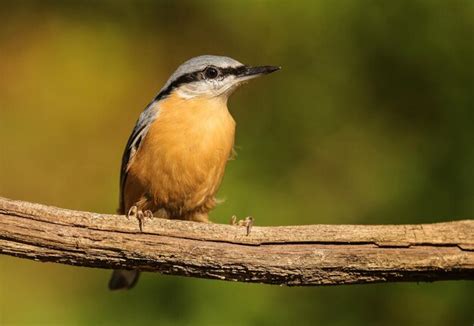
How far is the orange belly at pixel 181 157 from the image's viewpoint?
4562 mm

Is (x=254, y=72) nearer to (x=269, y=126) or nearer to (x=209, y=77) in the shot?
(x=209, y=77)

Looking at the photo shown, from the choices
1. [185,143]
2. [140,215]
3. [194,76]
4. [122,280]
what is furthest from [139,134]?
[122,280]

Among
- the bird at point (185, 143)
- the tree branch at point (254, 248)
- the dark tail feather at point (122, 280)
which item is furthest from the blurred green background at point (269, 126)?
the tree branch at point (254, 248)

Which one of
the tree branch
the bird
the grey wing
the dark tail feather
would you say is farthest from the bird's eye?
the dark tail feather

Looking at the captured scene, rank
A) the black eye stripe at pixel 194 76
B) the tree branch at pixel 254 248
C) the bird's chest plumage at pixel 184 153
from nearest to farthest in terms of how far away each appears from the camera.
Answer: the tree branch at pixel 254 248, the bird's chest plumage at pixel 184 153, the black eye stripe at pixel 194 76

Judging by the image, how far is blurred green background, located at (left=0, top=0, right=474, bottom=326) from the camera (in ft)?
16.9

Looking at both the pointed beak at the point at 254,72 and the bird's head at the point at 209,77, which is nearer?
the pointed beak at the point at 254,72

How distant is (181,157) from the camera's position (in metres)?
4.55

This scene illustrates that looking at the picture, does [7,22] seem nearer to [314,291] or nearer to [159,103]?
[159,103]

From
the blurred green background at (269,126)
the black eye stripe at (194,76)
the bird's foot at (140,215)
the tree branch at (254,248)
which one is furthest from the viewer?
the blurred green background at (269,126)

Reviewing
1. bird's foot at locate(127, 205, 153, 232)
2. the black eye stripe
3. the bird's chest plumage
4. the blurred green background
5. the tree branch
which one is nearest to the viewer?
the tree branch

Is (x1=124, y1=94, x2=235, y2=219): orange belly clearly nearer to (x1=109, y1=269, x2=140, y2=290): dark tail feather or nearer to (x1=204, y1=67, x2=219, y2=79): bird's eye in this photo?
(x1=204, y1=67, x2=219, y2=79): bird's eye

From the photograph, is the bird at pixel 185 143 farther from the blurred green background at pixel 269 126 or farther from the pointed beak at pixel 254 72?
the blurred green background at pixel 269 126

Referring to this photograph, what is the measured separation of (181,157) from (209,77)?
582 mm
